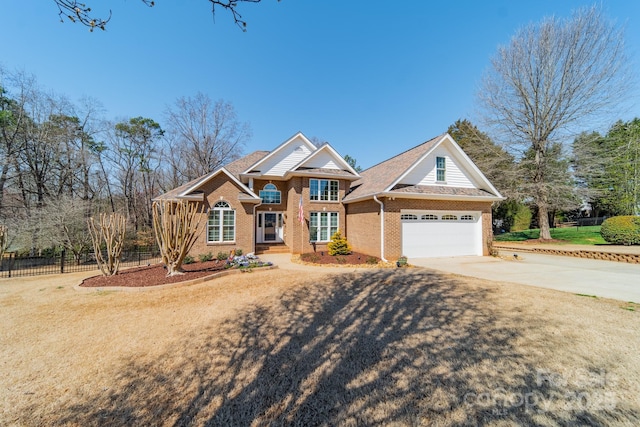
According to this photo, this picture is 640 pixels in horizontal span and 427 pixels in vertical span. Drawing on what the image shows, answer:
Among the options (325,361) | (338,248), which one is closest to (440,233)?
(338,248)

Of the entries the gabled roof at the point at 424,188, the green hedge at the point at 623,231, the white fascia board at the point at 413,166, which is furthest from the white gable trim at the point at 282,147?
the green hedge at the point at 623,231

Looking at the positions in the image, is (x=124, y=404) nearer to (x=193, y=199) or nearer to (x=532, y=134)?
(x=193, y=199)

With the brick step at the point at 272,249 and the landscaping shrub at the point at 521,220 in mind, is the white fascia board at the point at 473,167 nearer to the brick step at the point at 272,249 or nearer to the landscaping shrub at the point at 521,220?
the brick step at the point at 272,249

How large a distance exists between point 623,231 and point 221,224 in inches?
1014

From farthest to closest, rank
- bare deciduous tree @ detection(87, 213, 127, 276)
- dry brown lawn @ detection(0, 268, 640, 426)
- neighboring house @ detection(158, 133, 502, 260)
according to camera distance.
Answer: neighboring house @ detection(158, 133, 502, 260) < bare deciduous tree @ detection(87, 213, 127, 276) < dry brown lawn @ detection(0, 268, 640, 426)

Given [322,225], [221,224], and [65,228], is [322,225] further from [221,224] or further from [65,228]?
[65,228]

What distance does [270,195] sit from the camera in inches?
690

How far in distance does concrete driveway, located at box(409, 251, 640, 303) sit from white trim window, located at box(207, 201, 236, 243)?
1025 centimetres

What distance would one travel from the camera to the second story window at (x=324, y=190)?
15.9m

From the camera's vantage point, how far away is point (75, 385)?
3.46 m

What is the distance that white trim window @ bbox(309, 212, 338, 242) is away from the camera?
15867 mm

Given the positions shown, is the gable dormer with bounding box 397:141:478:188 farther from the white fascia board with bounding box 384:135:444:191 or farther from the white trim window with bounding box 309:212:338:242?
the white trim window with bounding box 309:212:338:242

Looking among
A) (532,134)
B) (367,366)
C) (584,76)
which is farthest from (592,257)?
(367,366)

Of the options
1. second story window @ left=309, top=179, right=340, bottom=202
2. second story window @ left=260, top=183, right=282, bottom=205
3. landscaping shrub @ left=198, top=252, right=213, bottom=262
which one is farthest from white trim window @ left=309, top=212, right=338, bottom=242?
landscaping shrub @ left=198, top=252, right=213, bottom=262
